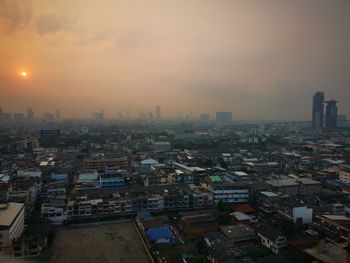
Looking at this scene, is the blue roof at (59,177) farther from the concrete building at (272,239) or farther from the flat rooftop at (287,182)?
the concrete building at (272,239)

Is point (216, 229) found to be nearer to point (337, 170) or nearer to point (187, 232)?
point (187, 232)

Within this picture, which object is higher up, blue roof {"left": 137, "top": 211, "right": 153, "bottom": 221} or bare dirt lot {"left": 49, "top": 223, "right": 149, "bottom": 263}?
blue roof {"left": 137, "top": 211, "right": 153, "bottom": 221}

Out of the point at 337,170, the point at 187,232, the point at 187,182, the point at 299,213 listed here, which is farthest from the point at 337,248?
the point at 337,170

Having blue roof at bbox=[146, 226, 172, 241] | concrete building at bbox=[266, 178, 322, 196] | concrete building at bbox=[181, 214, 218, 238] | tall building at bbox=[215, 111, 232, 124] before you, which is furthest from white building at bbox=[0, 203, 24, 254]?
tall building at bbox=[215, 111, 232, 124]

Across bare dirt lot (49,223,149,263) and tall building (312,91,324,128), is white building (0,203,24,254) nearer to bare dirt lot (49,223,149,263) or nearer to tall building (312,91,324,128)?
bare dirt lot (49,223,149,263)

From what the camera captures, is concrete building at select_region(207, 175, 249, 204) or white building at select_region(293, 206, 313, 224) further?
concrete building at select_region(207, 175, 249, 204)

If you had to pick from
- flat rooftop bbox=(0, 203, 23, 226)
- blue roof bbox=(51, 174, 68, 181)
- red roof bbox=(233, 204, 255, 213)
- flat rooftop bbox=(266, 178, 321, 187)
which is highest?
flat rooftop bbox=(0, 203, 23, 226)

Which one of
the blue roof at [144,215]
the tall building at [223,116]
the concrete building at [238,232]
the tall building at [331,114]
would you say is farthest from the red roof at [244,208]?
the tall building at [223,116]
